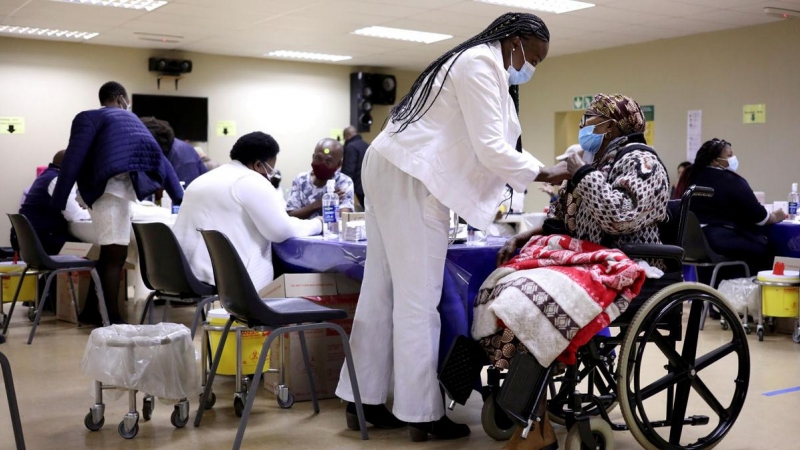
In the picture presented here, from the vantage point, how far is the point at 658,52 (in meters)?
10.2

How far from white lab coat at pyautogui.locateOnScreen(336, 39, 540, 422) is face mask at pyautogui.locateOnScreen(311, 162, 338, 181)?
277 centimetres

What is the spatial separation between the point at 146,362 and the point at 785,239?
14.0ft

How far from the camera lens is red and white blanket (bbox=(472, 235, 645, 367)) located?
8.59 ft

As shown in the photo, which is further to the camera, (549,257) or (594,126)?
(594,126)

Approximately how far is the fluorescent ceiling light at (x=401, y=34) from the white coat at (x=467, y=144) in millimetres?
6731

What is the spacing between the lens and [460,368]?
285 cm

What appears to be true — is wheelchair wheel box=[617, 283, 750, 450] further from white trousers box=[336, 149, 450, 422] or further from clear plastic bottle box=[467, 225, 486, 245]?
clear plastic bottle box=[467, 225, 486, 245]

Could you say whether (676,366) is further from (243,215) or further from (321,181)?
(321,181)

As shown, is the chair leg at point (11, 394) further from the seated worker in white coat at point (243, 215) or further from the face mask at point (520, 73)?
the face mask at point (520, 73)

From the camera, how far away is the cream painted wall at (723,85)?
8992mm

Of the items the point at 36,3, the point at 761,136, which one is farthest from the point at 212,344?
the point at 761,136

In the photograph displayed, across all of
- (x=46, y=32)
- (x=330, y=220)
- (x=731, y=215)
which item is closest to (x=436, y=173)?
(x=330, y=220)

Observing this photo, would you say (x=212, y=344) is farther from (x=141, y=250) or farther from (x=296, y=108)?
(x=296, y=108)

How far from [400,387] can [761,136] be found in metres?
7.49
